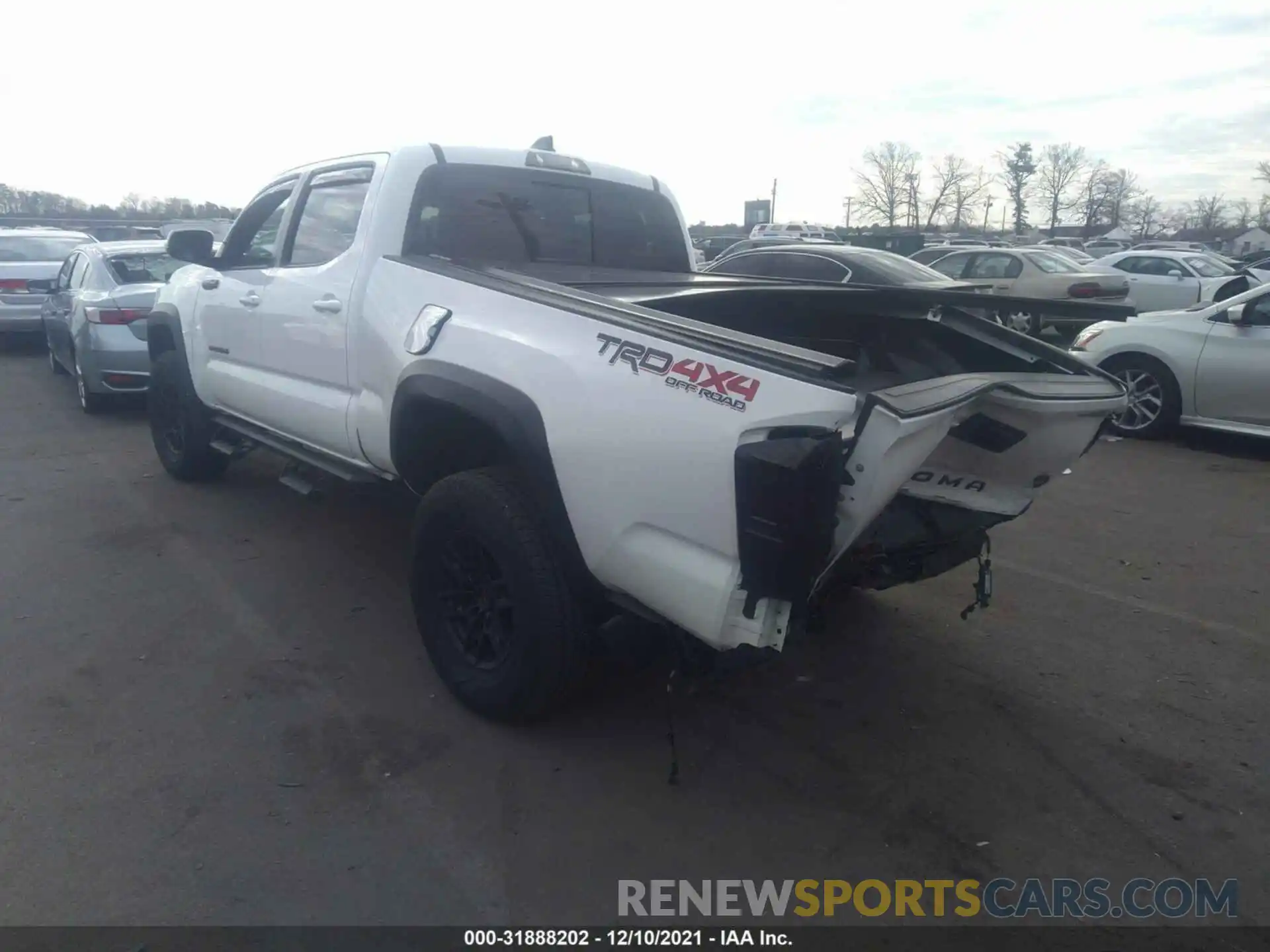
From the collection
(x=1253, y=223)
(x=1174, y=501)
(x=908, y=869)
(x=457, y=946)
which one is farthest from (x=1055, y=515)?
(x=1253, y=223)

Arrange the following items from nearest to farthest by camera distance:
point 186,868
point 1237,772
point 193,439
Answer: point 186,868 → point 1237,772 → point 193,439

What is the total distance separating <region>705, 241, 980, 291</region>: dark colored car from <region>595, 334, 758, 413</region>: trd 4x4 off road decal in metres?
7.66

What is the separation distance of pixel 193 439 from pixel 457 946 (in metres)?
4.82

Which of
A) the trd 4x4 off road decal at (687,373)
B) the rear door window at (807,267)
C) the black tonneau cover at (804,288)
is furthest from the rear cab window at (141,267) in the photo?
the trd 4x4 off road decal at (687,373)

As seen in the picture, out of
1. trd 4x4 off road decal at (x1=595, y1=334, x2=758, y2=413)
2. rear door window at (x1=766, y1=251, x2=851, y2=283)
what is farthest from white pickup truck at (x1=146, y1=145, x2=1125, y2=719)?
rear door window at (x1=766, y1=251, x2=851, y2=283)

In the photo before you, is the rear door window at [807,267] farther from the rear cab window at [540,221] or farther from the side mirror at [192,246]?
the side mirror at [192,246]

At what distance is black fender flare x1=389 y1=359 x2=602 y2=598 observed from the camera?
3152mm

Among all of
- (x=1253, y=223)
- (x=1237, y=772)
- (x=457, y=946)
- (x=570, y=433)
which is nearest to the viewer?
(x=457, y=946)

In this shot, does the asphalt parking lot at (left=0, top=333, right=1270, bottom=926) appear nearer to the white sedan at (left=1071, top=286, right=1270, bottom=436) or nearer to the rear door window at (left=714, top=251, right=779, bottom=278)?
the white sedan at (left=1071, top=286, right=1270, bottom=436)

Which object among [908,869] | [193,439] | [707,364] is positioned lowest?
[908,869]

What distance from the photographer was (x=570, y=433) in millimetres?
3033

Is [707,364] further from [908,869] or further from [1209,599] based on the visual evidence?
[1209,599]

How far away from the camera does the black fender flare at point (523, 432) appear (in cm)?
315

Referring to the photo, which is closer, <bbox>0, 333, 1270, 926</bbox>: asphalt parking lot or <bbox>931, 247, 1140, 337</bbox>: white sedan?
<bbox>0, 333, 1270, 926</bbox>: asphalt parking lot
